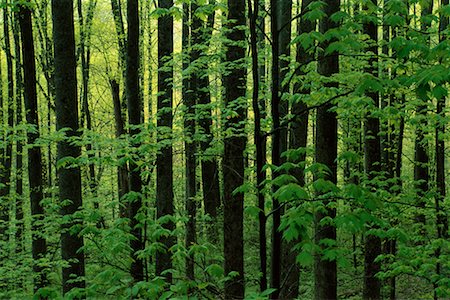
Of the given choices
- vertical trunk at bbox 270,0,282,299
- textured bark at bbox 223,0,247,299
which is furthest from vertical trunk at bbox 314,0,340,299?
vertical trunk at bbox 270,0,282,299

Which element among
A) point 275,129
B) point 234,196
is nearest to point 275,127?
point 275,129

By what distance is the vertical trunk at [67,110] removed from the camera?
698 cm

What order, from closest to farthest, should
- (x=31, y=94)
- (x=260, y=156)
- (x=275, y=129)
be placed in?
(x=275, y=129), (x=260, y=156), (x=31, y=94)

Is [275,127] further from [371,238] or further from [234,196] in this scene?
[371,238]

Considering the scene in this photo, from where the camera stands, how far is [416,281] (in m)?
14.1

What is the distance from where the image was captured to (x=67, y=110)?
23.7ft

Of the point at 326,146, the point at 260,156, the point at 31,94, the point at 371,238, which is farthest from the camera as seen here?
the point at 371,238

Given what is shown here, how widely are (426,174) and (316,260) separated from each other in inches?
479

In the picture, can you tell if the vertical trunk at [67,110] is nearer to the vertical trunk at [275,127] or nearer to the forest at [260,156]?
the forest at [260,156]

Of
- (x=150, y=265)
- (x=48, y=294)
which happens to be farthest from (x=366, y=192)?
(x=150, y=265)

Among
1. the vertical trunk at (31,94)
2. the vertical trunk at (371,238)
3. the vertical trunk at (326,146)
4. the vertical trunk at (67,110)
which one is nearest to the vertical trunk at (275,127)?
the vertical trunk at (326,146)

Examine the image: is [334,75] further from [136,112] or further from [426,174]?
[426,174]

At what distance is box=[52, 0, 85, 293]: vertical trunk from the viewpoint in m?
6.98

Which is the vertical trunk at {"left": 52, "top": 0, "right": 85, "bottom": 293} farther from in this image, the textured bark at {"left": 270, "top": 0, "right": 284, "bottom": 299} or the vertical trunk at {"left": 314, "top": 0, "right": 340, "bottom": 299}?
the textured bark at {"left": 270, "top": 0, "right": 284, "bottom": 299}
